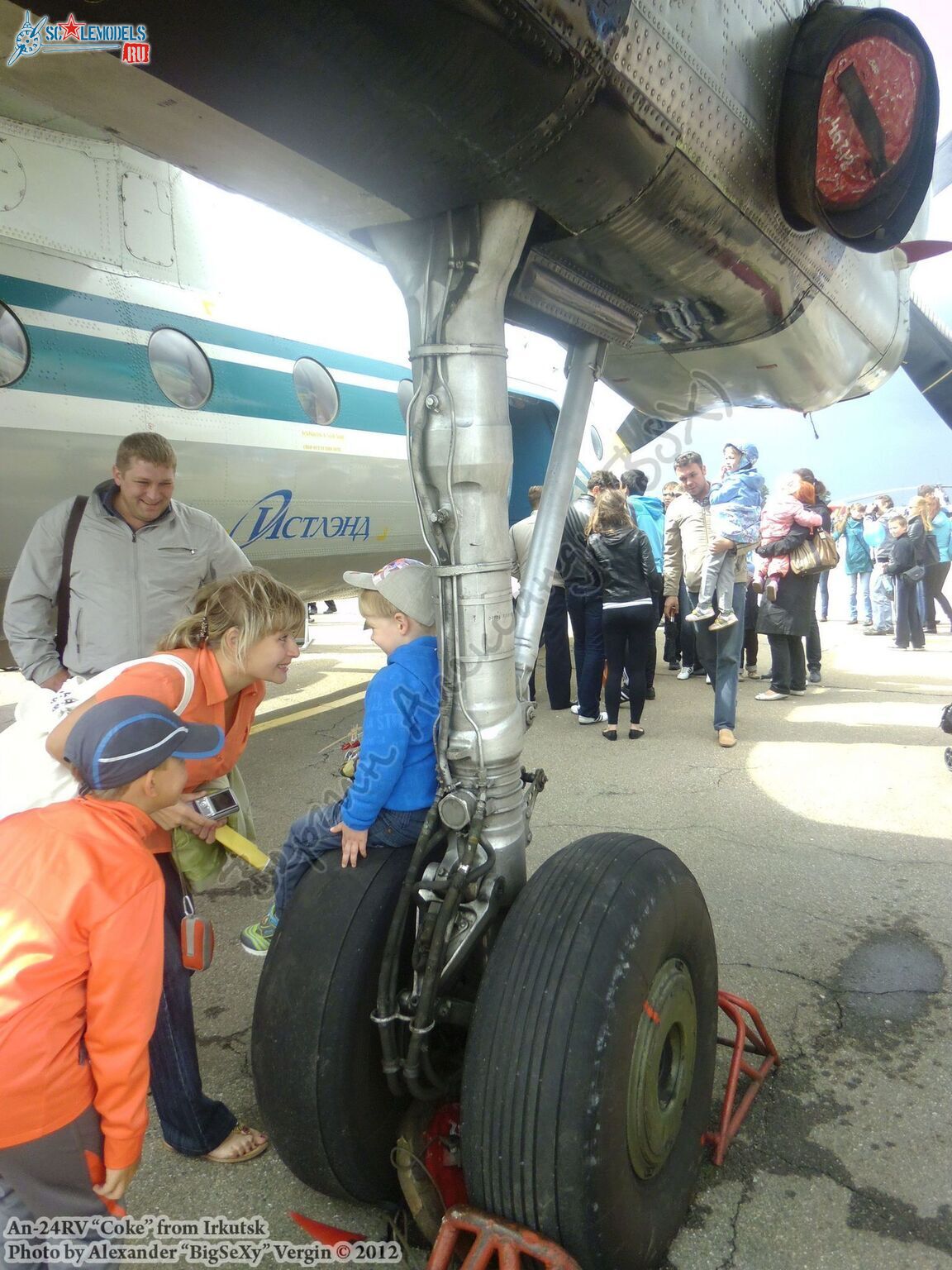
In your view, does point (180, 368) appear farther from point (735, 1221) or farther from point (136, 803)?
point (735, 1221)

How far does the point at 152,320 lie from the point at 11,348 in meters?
0.72

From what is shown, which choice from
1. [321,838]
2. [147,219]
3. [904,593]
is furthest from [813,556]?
[321,838]

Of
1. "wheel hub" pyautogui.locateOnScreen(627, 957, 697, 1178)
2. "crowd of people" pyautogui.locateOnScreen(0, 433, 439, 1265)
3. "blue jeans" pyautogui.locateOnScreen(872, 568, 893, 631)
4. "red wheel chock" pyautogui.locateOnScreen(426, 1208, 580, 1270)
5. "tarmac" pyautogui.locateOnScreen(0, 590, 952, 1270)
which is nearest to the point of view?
"crowd of people" pyautogui.locateOnScreen(0, 433, 439, 1265)

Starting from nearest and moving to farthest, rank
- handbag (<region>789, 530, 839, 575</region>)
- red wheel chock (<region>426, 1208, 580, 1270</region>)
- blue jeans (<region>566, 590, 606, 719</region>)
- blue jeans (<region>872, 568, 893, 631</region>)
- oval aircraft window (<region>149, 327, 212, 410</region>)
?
1. red wheel chock (<region>426, 1208, 580, 1270</region>)
2. oval aircraft window (<region>149, 327, 212, 410</region>)
3. blue jeans (<region>566, 590, 606, 719</region>)
4. handbag (<region>789, 530, 839, 575</region>)
5. blue jeans (<region>872, 568, 893, 631</region>)

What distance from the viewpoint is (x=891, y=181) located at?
1913 millimetres

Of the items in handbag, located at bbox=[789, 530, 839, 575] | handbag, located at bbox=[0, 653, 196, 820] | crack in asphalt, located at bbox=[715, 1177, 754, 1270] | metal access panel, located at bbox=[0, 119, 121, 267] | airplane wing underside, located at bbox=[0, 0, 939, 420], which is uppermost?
metal access panel, located at bbox=[0, 119, 121, 267]

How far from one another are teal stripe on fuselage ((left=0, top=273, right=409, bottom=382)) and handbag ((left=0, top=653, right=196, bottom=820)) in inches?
90.3

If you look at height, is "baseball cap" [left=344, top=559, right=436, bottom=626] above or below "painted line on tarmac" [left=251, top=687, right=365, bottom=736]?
above

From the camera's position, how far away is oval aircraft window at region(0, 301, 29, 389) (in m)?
3.29

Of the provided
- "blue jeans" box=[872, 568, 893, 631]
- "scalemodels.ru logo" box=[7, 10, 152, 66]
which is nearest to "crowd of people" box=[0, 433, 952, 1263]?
"scalemodels.ru logo" box=[7, 10, 152, 66]

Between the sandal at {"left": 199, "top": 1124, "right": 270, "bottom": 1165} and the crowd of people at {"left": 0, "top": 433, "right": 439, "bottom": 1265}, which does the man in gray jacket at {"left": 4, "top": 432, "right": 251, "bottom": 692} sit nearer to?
the crowd of people at {"left": 0, "top": 433, "right": 439, "bottom": 1265}

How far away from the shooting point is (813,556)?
6.45 metres

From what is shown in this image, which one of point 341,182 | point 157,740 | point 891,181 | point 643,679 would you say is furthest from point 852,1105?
point 643,679

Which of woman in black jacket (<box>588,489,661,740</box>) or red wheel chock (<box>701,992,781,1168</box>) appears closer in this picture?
red wheel chock (<box>701,992,781,1168</box>)
